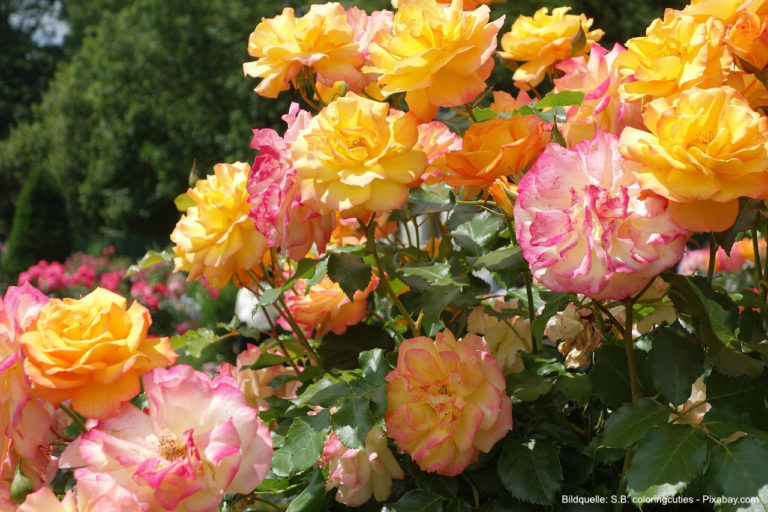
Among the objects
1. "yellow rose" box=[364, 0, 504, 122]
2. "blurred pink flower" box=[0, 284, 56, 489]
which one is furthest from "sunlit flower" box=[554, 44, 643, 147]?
"blurred pink flower" box=[0, 284, 56, 489]

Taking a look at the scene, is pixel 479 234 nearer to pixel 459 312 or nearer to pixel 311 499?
pixel 459 312

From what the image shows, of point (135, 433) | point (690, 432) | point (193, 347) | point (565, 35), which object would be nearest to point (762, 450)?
point (690, 432)

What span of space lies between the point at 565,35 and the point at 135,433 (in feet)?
2.30

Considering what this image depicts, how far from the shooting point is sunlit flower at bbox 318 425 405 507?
76cm

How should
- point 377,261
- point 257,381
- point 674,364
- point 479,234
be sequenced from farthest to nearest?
1. point 257,381
2. point 479,234
3. point 377,261
4. point 674,364

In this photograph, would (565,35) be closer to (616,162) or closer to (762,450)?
(616,162)

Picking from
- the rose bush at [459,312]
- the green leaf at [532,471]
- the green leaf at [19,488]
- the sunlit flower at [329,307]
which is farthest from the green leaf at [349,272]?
the green leaf at [19,488]

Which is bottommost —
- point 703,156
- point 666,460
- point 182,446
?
point 666,460

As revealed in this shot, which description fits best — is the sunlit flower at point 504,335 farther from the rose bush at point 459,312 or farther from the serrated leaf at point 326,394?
the serrated leaf at point 326,394

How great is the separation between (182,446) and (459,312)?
15.9 inches

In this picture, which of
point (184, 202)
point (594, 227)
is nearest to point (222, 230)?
point (184, 202)

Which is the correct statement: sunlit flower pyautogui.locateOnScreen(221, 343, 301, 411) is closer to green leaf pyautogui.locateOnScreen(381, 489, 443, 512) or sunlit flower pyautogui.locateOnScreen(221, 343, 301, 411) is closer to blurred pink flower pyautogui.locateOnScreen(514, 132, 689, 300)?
green leaf pyautogui.locateOnScreen(381, 489, 443, 512)

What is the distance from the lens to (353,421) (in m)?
0.71

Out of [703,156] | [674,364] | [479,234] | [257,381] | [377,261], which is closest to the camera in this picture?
[703,156]
